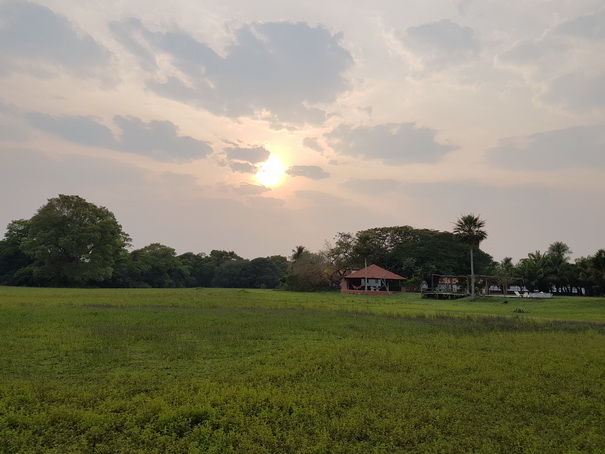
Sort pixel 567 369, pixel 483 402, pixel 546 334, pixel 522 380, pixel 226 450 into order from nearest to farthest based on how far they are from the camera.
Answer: pixel 226 450 < pixel 483 402 < pixel 522 380 < pixel 567 369 < pixel 546 334

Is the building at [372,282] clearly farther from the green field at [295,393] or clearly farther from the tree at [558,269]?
the green field at [295,393]

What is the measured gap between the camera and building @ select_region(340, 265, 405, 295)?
228 ft

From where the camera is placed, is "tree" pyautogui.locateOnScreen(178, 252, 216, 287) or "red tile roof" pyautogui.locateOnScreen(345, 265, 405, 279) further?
"tree" pyautogui.locateOnScreen(178, 252, 216, 287)

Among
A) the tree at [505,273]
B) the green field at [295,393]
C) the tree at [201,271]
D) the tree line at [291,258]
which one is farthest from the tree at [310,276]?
the green field at [295,393]

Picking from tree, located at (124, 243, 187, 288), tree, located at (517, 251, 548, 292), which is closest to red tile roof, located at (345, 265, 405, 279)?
tree, located at (517, 251, 548, 292)

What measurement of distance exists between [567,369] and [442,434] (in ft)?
20.2

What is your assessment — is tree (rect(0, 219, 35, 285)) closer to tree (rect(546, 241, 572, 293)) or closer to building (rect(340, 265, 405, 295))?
building (rect(340, 265, 405, 295))

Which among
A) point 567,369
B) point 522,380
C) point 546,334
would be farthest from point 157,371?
point 546,334

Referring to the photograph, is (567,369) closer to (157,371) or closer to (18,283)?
(157,371)

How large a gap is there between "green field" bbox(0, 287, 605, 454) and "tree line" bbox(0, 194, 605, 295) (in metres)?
44.8

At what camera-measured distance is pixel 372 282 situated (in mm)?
72000

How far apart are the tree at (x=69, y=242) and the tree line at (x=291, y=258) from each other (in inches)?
4.9

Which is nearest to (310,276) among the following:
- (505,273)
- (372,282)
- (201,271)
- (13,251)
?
(372,282)

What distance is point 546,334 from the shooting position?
1803cm
